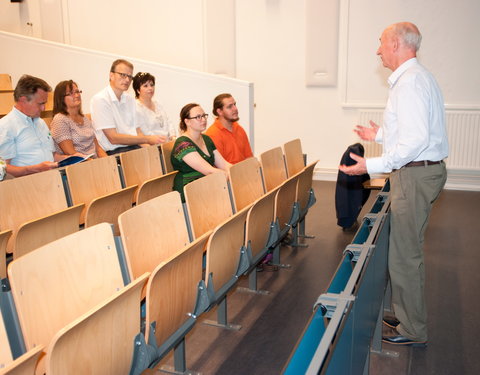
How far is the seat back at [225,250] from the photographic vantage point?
2500 mm

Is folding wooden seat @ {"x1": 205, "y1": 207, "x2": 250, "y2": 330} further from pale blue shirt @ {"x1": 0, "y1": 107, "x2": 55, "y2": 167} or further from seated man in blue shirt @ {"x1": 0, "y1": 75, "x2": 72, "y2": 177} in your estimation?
pale blue shirt @ {"x1": 0, "y1": 107, "x2": 55, "y2": 167}

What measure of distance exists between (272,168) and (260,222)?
3.50ft

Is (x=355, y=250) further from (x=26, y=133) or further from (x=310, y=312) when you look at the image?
(x=26, y=133)

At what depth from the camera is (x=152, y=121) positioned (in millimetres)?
5266

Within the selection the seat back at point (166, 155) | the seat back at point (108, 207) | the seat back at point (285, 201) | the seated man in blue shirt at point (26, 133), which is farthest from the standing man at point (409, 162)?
the seated man in blue shirt at point (26, 133)

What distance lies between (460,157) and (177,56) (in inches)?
163

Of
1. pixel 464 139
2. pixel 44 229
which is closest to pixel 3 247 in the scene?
pixel 44 229

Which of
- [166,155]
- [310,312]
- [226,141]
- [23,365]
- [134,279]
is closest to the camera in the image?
[23,365]

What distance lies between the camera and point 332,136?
7.06m

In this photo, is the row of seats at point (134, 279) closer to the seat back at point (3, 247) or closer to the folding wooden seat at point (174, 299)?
the folding wooden seat at point (174, 299)

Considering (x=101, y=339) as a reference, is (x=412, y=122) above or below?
above

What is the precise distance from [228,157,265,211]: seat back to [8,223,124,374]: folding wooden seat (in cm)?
136

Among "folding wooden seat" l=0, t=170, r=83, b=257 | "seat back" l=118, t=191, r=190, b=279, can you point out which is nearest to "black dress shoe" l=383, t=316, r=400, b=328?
"seat back" l=118, t=191, r=190, b=279

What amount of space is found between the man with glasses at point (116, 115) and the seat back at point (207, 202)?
6.29 feet
